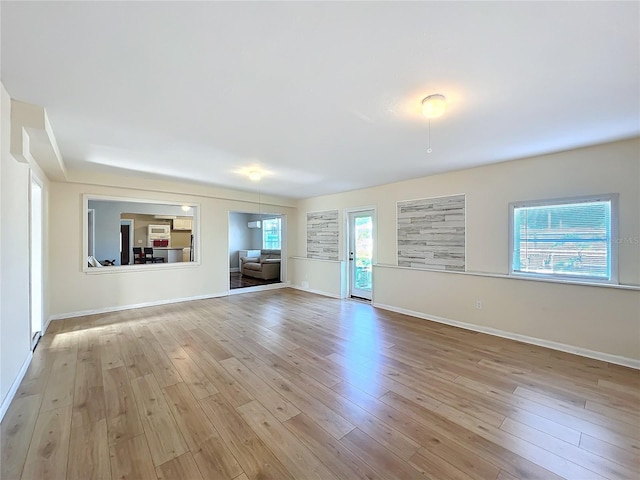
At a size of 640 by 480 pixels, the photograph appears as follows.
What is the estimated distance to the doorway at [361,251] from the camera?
5848 millimetres

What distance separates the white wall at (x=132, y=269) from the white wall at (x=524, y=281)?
3.70 meters

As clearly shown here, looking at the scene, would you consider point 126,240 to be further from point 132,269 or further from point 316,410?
point 316,410

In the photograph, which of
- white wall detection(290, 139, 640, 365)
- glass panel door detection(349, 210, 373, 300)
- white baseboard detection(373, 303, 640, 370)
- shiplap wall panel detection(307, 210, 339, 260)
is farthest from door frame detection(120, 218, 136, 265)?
white baseboard detection(373, 303, 640, 370)

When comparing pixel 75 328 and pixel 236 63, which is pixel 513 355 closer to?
pixel 236 63

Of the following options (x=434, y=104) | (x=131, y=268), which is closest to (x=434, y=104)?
(x=434, y=104)

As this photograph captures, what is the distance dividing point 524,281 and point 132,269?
21.2 ft

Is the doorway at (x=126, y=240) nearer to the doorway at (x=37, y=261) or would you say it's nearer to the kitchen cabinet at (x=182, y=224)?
the kitchen cabinet at (x=182, y=224)

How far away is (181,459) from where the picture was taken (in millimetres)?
1615

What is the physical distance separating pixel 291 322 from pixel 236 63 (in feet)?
11.8

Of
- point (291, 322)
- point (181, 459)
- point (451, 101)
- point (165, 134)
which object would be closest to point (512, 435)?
point (181, 459)

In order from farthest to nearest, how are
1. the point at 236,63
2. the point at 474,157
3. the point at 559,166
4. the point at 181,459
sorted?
1. the point at 474,157
2. the point at 559,166
3. the point at 236,63
4. the point at 181,459

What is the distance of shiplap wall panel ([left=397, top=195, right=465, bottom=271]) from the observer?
428cm

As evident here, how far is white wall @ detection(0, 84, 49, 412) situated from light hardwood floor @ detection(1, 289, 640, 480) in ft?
0.87

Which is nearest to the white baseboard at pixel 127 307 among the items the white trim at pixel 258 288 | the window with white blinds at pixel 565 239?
the white trim at pixel 258 288
